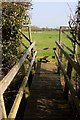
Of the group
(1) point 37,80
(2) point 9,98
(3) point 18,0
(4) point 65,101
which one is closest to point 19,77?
(1) point 37,80

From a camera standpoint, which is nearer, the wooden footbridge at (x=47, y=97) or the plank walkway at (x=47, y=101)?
the wooden footbridge at (x=47, y=97)

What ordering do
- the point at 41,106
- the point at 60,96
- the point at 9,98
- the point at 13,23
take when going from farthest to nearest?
the point at 13,23 → the point at 9,98 → the point at 60,96 → the point at 41,106

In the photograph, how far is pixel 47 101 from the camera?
23.1 feet

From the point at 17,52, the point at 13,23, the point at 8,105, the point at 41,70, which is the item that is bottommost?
the point at 41,70

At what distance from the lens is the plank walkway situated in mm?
6066

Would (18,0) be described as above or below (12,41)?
above

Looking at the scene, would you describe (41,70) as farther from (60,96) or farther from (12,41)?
(60,96)

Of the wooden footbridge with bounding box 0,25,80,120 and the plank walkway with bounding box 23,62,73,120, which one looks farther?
the plank walkway with bounding box 23,62,73,120

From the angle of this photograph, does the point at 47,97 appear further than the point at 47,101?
Yes

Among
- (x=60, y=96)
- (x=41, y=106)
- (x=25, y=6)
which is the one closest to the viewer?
(x=41, y=106)

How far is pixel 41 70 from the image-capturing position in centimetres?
1152

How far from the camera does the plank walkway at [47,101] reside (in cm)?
607

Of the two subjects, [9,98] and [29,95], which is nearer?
[29,95]

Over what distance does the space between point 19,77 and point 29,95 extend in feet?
5.95
